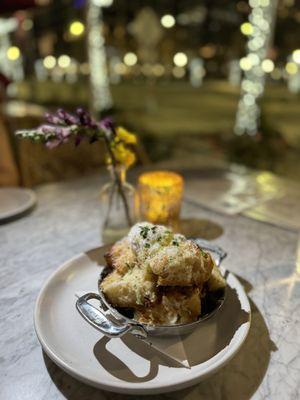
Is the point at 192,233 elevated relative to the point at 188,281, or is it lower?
Answer: lower

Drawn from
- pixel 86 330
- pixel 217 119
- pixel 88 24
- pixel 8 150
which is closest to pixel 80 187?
pixel 8 150

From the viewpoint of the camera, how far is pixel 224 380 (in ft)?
1.66

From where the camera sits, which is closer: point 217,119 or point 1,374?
point 1,374

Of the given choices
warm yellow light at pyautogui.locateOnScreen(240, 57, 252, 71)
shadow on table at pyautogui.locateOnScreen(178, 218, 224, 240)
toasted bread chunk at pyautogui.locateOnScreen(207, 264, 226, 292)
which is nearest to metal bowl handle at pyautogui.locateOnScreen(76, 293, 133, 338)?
toasted bread chunk at pyautogui.locateOnScreen(207, 264, 226, 292)

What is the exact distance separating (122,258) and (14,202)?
2.17 ft

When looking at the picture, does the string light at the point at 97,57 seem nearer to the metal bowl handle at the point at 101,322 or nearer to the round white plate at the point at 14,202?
the round white plate at the point at 14,202

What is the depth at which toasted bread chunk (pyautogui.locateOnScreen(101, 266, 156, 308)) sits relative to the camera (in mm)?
547

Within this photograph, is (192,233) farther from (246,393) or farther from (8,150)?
(8,150)

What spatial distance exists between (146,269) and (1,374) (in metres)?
0.27

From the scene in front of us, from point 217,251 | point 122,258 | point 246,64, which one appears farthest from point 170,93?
point 122,258

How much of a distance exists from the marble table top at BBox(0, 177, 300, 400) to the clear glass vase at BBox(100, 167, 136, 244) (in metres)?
0.05

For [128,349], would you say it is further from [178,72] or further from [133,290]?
[178,72]

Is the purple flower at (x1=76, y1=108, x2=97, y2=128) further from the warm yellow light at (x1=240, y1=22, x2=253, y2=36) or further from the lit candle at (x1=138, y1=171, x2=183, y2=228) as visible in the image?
the warm yellow light at (x1=240, y1=22, x2=253, y2=36)

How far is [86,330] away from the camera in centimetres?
57
